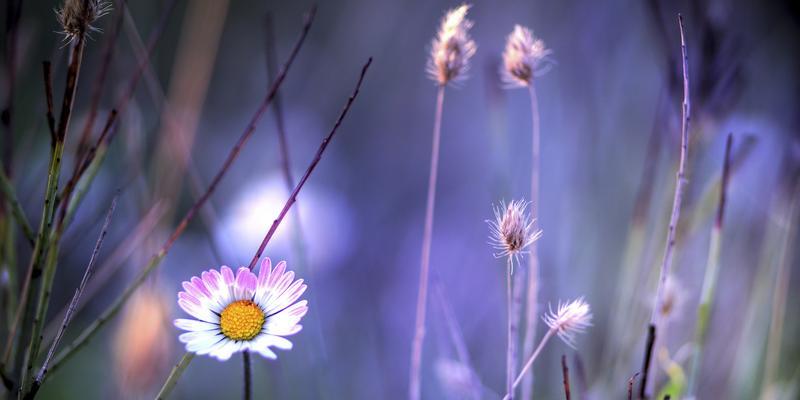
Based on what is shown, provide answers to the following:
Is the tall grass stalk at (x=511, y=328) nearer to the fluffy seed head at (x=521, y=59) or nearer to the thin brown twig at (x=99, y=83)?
the fluffy seed head at (x=521, y=59)

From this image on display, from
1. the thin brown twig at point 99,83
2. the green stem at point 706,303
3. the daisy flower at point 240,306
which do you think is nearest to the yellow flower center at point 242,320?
Answer: the daisy flower at point 240,306

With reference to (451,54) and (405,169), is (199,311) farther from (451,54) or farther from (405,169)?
(405,169)

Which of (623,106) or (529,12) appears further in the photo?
(529,12)

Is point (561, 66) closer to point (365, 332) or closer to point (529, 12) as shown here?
point (529, 12)

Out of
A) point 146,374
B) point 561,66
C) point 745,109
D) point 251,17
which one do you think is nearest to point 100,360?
point 146,374

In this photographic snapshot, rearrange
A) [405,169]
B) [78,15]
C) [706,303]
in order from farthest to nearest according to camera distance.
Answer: [405,169] < [706,303] < [78,15]

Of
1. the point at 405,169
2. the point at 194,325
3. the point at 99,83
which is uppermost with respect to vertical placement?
the point at 405,169

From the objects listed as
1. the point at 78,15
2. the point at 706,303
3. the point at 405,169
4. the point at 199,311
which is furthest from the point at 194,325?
the point at 405,169

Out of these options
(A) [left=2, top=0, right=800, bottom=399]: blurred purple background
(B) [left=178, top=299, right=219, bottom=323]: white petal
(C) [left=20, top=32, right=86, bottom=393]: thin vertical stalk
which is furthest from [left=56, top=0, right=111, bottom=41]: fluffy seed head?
(A) [left=2, top=0, right=800, bottom=399]: blurred purple background

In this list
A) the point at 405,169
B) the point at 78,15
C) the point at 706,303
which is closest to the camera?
the point at 78,15
